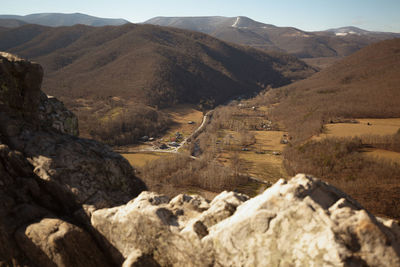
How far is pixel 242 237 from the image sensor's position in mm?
10336

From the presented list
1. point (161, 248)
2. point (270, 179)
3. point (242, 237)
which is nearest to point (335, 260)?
point (242, 237)

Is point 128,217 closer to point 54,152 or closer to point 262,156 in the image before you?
point 54,152

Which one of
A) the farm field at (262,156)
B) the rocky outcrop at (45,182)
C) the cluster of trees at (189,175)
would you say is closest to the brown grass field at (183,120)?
the farm field at (262,156)

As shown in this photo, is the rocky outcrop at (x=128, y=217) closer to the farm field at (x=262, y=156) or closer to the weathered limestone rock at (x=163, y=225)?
the weathered limestone rock at (x=163, y=225)

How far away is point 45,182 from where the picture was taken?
14539 mm

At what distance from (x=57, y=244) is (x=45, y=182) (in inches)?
155

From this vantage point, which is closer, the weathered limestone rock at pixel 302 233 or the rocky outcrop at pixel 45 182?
the weathered limestone rock at pixel 302 233

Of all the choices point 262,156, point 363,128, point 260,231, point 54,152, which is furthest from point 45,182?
point 363,128

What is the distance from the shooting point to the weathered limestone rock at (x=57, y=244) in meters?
12.3

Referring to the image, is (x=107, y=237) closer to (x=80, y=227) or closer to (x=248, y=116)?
(x=80, y=227)

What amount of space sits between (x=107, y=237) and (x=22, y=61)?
1363 centimetres

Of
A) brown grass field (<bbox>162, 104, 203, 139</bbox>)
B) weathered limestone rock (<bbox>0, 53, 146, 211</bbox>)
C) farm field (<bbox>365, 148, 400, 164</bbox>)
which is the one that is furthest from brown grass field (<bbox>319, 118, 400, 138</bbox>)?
weathered limestone rock (<bbox>0, 53, 146, 211</bbox>)

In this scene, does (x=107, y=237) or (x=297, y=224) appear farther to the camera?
(x=107, y=237)

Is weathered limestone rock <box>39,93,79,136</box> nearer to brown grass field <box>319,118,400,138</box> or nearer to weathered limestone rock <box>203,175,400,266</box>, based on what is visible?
weathered limestone rock <box>203,175,400,266</box>
